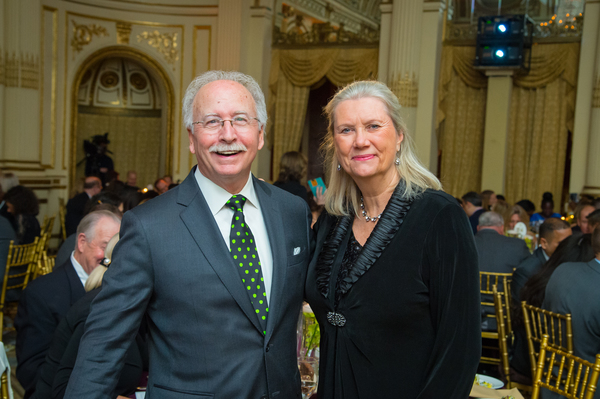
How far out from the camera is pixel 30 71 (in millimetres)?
8719

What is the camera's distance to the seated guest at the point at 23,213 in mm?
5211

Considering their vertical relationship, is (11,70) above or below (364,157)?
above

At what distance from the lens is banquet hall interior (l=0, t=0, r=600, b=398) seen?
27.5ft

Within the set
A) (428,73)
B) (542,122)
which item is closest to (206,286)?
(428,73)

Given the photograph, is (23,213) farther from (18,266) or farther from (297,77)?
(297,77)

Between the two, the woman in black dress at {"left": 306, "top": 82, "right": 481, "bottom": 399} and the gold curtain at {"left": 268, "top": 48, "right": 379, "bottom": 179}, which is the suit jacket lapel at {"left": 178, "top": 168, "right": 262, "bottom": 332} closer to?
the woman in black dress at {"left": 306, "top": 82, "right": 481, "bottom": 399}

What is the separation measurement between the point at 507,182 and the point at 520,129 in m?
0.82

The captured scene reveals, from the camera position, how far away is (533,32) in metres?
8.38

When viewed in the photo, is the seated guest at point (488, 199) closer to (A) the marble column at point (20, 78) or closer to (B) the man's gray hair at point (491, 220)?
(B) the man's gray hair at point (491, 220)

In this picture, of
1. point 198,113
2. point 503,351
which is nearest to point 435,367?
point 198,113

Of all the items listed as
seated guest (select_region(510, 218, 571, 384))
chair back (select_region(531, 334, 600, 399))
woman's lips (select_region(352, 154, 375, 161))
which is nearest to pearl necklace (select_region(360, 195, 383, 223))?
woman's lips (select_region(352, 154, 375, 161))

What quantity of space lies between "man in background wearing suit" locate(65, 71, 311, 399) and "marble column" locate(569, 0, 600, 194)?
766 centimetres

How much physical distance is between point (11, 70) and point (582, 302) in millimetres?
8378

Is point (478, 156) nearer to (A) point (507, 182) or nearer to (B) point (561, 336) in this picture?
(A) point (507, 182)
